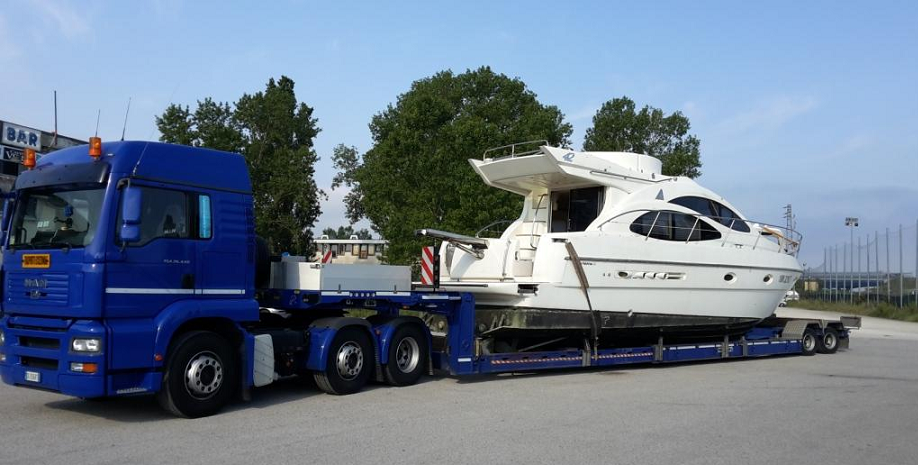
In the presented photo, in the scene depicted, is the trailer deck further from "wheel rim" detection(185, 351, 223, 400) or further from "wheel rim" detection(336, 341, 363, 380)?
"wheel rim" detection(185, 351, 223, 400)

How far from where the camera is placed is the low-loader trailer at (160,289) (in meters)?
7.65

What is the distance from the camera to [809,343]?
1667cm

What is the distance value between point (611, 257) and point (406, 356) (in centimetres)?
381

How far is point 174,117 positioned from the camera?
3612cm

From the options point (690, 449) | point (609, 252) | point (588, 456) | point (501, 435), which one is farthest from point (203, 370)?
point (609, 252)

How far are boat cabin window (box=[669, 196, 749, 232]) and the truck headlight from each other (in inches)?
391

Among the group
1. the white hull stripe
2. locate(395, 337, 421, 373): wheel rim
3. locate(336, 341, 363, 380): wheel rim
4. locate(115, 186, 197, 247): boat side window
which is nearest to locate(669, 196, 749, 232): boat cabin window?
locate(395, 337, 421, 373): wheel rim

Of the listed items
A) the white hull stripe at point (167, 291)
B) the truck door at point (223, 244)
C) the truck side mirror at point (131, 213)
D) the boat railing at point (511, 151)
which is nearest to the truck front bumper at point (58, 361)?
the white hull stripe at point (167, 291)

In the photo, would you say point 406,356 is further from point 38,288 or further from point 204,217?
point 38,288

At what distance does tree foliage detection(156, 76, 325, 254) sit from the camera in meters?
36.1

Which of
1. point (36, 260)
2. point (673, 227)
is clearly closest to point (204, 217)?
point (36, 260)

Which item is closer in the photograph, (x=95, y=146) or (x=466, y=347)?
(x=95, y=146)

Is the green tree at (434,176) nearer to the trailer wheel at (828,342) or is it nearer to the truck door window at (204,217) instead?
the trailer wheel at (828,342)

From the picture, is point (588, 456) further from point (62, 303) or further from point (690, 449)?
point (62, 303)
